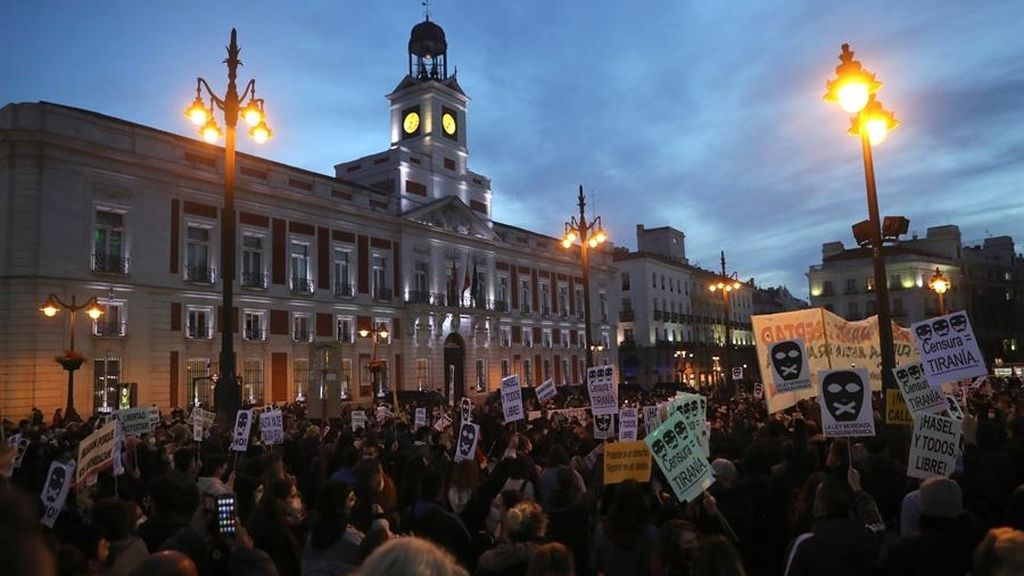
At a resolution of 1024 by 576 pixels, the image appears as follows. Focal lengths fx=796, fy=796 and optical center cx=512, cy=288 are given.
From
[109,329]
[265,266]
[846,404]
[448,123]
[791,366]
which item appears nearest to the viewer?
[846,404]

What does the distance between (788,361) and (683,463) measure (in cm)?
627

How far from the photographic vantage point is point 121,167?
113ft

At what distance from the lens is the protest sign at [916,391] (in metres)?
9.83

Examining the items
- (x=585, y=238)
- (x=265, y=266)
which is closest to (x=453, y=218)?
(x=265, y=266)

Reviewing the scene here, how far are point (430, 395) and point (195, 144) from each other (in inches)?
647

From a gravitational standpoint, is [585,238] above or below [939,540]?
above

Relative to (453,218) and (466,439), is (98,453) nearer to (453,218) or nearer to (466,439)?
(466,439)

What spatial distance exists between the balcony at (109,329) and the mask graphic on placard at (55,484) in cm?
2833

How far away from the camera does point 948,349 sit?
10.1 meters

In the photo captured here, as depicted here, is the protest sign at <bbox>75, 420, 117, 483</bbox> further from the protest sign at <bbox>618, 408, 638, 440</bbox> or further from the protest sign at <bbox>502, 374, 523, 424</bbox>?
the protest sign at <bbox>502, 374, 523, 424</bbox>

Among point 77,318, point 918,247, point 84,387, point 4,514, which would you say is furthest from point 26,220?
point 918,247

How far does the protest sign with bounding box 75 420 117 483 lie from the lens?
851cm

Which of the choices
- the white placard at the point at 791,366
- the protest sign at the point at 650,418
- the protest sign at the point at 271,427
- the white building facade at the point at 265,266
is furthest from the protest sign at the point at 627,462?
the white building facade at the point at 265,266

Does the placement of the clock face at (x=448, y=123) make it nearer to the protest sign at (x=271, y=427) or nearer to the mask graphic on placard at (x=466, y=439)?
the protest sign at (x=271, y=427)
